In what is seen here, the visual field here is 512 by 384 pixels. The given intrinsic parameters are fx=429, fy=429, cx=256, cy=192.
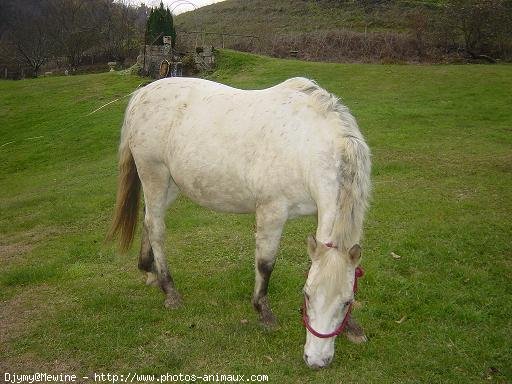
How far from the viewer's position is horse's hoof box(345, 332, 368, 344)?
12.6 feet

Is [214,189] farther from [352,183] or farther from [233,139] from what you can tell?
[352,183]

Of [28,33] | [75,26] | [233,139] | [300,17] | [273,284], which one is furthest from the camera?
[75,26]

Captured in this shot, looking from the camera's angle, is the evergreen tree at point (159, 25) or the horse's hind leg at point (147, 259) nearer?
the horse's hind leg at point (147, 259)

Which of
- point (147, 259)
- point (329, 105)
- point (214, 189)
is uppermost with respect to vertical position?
point (329, 105)

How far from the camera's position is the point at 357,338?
12.7 feet

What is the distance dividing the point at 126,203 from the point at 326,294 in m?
3.02

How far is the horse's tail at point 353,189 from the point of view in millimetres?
3031

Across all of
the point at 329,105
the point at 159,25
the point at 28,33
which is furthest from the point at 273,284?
the point at 28,33

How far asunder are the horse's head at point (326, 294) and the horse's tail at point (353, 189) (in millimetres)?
157

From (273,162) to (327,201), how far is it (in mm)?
657

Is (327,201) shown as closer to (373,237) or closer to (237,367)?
(237,367)

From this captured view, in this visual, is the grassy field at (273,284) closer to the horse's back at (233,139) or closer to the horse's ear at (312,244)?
the horse's ear at (312,244)

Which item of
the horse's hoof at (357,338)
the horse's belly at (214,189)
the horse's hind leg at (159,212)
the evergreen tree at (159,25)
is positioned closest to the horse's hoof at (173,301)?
the horse's hind leg at (159,212)

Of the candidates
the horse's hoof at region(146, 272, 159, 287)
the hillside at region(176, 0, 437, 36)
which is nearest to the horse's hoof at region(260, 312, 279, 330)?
the horse's hoof at region(146, 272, 159, 287)
